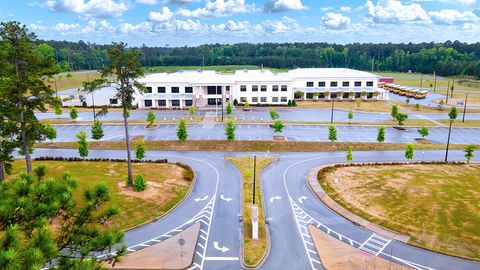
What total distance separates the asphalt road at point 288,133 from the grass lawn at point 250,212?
11.3 metres

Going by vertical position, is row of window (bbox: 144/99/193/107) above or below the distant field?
below

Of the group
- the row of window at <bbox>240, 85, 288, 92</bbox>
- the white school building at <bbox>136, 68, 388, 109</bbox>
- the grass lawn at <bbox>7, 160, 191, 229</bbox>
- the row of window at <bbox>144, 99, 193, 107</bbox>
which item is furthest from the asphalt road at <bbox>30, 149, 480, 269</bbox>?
the row of window at <bbox>240, 85, 288, 92</bbox>

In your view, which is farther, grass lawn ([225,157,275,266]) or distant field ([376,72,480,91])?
distant field ([376,72,480,91])

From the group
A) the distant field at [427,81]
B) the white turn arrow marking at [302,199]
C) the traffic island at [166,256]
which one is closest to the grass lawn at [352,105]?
the distant field at [427,81]

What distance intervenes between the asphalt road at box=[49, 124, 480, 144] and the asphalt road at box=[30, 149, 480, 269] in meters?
13.0

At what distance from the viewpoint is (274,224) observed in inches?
1344

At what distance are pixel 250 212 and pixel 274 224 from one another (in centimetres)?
301

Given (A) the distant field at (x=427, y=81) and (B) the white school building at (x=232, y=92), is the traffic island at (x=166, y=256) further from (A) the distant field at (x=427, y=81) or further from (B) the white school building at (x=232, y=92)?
(A) the distant field at (x=427, y=81)

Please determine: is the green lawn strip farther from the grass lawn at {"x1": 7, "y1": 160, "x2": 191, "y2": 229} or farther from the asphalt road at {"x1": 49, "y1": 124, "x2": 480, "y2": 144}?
the grass lawn at {"x1": 7, "y1": 160, "x2": 191, "y2": 229}

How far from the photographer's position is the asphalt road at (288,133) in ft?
206

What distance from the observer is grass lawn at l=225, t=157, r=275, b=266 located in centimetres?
2876

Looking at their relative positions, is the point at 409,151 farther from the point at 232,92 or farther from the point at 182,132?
the point at 232,92

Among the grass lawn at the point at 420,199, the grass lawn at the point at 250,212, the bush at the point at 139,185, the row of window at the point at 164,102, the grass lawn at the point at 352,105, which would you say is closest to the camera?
the grass lawn at the point at 250,212

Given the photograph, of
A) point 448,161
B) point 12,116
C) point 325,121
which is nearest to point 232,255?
point 12,116
